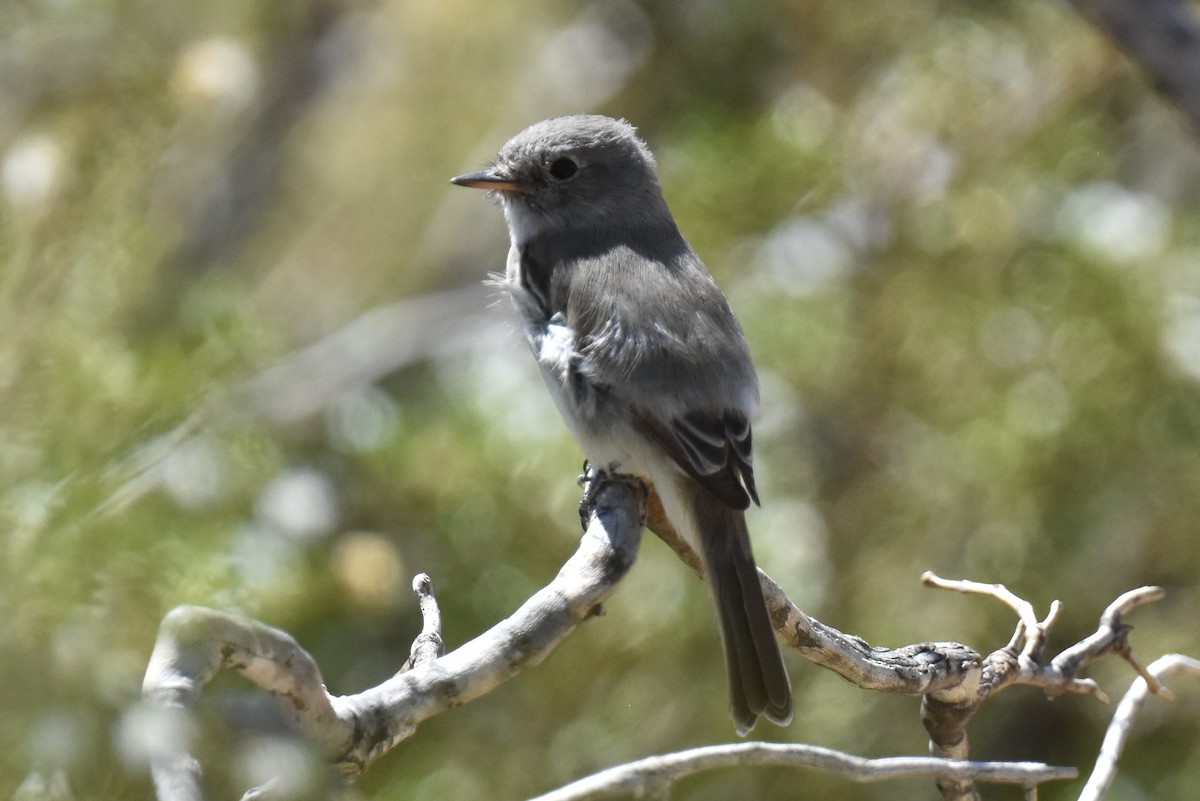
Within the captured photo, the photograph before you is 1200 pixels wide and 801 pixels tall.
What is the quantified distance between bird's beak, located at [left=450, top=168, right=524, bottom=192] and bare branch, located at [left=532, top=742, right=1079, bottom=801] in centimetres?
165

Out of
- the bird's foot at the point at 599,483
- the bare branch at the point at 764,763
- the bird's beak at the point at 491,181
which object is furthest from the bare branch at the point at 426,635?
the bird's beak at the point at 491,181

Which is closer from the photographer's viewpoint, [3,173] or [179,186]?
[3,173]

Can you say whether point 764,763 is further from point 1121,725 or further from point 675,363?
point 675,363

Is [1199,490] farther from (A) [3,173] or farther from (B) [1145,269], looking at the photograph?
(A) [3,173]

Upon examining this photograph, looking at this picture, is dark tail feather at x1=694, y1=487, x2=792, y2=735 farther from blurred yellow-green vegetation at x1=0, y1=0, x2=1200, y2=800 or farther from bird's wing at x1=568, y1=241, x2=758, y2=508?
blurred yellow-green vegetation at x1=0, y1=0, x2=1200, y2=800

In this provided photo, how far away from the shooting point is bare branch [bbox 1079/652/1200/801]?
5.12 ft

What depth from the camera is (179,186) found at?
4.34 meters

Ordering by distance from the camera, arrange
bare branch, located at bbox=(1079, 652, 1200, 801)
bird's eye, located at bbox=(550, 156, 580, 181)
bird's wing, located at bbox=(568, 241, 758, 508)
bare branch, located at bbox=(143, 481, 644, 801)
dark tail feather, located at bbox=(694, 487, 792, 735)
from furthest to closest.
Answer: bird's eye, located at bbox=(550, 156, 580, 181) < bird's wing, located at bbox=(568, 241, 758, 508) < dark tail feather, located at bbox=(694, 487, 792, 735) < bare branch, located at bbox=(1079, 652, 1200, 801) < bare branch, located at bbox=(143, 481, 644, 801)

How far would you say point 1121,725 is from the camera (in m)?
1.65

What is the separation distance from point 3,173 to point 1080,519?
8.60 ft

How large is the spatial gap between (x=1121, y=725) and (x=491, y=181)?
1702 mm

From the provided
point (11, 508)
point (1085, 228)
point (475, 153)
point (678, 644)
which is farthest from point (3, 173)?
point (475, 153)

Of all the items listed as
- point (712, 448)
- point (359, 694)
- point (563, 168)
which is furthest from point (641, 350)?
point (359, 694)

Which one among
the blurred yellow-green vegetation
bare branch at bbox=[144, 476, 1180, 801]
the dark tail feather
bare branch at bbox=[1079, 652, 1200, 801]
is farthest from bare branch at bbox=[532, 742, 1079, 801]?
the blurred yellow-green vegetation
